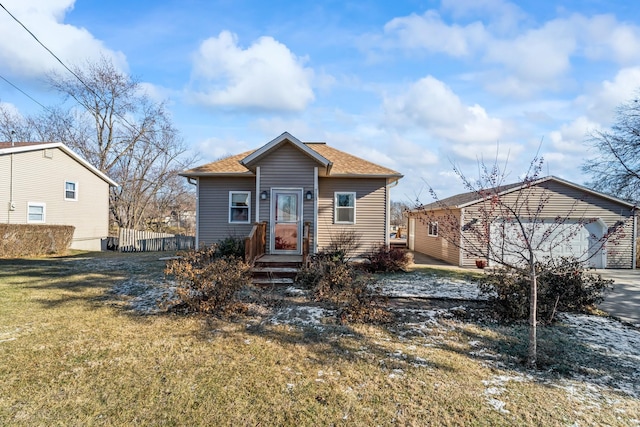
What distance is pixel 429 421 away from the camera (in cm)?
306

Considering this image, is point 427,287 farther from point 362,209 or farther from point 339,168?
point 339,168

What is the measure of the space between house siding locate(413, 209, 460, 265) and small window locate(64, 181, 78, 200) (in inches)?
716

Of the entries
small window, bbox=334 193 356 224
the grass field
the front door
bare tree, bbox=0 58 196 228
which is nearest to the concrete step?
the grass field

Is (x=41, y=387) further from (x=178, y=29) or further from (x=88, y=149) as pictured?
(x=88, y=149)

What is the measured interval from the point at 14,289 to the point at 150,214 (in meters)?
24.9

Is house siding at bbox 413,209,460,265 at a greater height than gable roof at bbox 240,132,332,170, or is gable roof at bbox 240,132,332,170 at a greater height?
gable roof at bbox 240,132,332,170

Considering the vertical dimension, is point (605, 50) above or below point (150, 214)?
above

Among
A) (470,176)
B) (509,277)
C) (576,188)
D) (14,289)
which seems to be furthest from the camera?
(576,188)

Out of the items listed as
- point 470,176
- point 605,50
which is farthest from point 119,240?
point 605,50

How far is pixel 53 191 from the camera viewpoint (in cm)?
1712

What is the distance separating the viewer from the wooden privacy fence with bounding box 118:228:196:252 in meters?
18.5

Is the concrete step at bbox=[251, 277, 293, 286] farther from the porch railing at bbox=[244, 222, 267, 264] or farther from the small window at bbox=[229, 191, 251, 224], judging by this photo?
the small window at bbox=[229, 191, 251, 224]

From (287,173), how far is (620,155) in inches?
774

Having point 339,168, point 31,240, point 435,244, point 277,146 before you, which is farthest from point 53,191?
point 435,244
